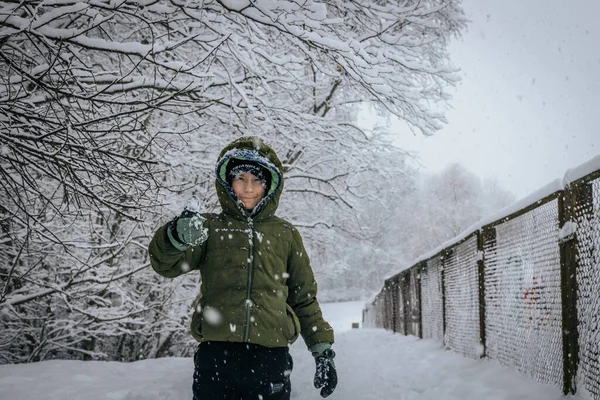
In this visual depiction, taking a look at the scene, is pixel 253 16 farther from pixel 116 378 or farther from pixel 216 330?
pixel 116 378

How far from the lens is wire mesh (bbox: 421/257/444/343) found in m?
6.99

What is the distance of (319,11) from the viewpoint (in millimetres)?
3080

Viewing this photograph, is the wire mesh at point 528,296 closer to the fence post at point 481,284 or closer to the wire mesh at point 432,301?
the fence post at point 481,284

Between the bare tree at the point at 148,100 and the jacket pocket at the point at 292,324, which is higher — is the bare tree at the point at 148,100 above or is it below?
above

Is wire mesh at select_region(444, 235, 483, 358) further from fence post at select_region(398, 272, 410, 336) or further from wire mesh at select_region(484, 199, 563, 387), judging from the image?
fence post at select_region(398, 272, 410, 336)

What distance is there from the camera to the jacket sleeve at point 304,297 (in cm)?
264

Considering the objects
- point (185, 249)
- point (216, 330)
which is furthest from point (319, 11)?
point (216, 330)

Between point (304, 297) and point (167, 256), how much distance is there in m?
0.85

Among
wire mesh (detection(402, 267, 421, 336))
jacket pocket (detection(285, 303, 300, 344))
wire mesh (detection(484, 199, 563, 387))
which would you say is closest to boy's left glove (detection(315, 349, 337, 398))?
jacket pocket (detection(285, 303, 300, 344))

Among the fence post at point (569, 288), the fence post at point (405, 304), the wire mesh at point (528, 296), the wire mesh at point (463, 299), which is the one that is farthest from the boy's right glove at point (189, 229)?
the fence post at point (405, 304)

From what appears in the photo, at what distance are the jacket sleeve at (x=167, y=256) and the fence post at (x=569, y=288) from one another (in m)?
2.45

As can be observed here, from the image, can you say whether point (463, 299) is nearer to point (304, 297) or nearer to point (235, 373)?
point (304, 297)

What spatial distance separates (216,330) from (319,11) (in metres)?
2.17

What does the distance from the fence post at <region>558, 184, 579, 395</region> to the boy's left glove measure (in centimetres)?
165
